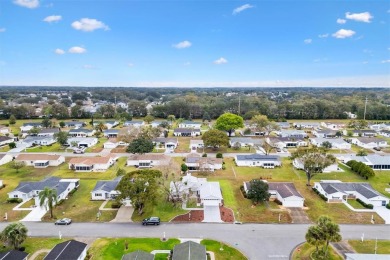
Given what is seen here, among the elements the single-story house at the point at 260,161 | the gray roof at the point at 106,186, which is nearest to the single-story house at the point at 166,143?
the single-story house at the point at 260,161

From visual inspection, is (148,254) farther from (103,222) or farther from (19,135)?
(19,135)

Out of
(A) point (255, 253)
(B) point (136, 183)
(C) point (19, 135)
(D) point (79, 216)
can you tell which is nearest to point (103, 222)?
(D) point (79, 216)

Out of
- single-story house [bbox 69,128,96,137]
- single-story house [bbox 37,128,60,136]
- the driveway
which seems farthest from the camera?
single-story house [bbox 69,128,96,137]

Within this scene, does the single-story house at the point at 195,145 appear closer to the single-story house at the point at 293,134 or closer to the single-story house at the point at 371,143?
the single-story house at the point at 293,134

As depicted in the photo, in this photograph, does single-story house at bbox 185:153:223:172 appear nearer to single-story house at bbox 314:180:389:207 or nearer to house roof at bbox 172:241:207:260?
single-story house at bbox 314:180:389:207

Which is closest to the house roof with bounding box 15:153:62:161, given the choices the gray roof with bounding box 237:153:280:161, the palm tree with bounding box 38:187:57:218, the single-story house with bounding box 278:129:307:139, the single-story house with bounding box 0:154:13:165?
the single-story house with bounding box 0:154:13:165

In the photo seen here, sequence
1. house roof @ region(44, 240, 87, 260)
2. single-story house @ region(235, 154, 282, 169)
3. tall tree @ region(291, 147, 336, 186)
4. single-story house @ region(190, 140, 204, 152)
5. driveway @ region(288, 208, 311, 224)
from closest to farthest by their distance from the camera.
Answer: house roof @ region(44, 240, 87, 260)
driveway @ region(288, 208, 311, 224)
tall tree @ region(291, 147, 336, 186)
single-story house @ region(235, 154, 282, 169)
single-story house @ region(190, 140, 204, 152)

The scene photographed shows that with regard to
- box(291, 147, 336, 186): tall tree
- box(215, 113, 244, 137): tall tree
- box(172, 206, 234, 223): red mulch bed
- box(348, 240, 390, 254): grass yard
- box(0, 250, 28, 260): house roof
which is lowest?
box(348, 240, 390, 254): grass yard
